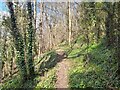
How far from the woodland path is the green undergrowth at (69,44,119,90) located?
48cm

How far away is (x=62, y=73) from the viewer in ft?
87.6

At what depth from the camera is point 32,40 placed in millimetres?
29297

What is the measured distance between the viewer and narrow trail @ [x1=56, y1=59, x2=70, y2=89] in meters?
23.4

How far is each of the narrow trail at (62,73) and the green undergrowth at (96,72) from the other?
0.48 m

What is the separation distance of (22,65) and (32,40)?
2.60 metres

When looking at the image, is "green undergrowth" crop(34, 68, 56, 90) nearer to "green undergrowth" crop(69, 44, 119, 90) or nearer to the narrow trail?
the narrow trail

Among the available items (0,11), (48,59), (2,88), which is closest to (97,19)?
(48,59)

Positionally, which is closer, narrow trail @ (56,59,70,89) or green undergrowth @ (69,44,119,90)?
green undergrowth @ (69,44,119,90)

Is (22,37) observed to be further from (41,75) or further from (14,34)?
(41,75)

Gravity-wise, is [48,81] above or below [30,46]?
below

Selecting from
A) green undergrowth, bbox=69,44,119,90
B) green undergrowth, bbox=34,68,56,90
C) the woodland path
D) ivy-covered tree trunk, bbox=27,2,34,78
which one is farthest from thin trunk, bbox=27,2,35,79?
green undergrowth, bbox=69,44,119,90

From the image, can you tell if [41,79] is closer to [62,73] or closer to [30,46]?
[62,73]

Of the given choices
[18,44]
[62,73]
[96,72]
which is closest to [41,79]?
[62,73]

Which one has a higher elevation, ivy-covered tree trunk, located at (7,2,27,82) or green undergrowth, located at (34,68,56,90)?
ivy-covered tree trunk, located at (7,2,27,82)
